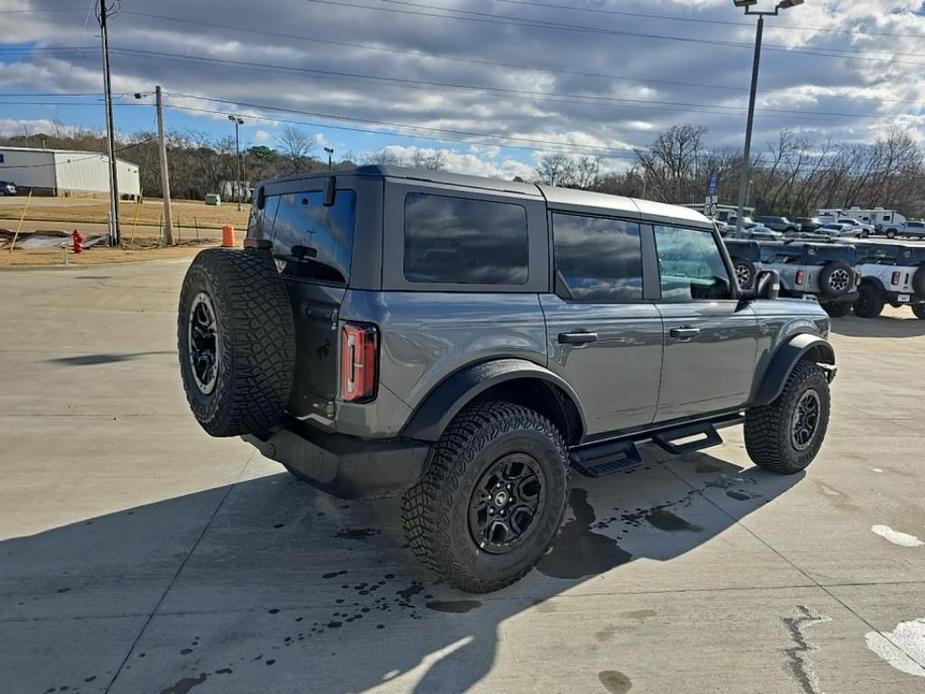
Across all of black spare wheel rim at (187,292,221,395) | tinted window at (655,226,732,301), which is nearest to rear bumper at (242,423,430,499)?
black spare wheel rim at (187,292,221,395)

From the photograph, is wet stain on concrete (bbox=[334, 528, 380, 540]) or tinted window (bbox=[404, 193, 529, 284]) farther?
wet stain on concrete (bbox=[334, 528, 380, 540])

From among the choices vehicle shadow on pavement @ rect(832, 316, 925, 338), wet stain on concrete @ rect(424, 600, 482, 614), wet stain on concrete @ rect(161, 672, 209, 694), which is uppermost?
vehicle shadow on pavement @ rect(832, 316, 925, 338)

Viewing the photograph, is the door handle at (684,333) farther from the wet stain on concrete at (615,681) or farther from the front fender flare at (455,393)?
the wet stain on concrete at (615,681)

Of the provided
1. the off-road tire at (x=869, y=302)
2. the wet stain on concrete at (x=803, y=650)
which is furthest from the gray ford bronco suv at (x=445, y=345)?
the off-road tire at (x=869, y=302)

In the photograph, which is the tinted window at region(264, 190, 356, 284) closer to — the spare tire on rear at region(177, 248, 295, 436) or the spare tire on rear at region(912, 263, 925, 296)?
the spare tire on rear at region(177, 248, 295, 436)

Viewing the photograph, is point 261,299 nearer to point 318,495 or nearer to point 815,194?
point 318,495

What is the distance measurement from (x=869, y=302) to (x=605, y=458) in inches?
579

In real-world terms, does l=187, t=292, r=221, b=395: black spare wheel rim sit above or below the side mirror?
below

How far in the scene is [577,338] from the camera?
333 cm

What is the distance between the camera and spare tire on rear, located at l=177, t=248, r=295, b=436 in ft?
9.17

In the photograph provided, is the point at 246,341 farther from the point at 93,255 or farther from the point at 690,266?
the point at 93,255

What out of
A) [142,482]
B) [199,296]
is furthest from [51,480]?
[199,296]

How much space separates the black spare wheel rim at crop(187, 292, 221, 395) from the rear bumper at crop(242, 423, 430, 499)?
59cm

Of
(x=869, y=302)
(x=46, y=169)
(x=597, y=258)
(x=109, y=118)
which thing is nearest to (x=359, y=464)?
(x=597, y=258)
